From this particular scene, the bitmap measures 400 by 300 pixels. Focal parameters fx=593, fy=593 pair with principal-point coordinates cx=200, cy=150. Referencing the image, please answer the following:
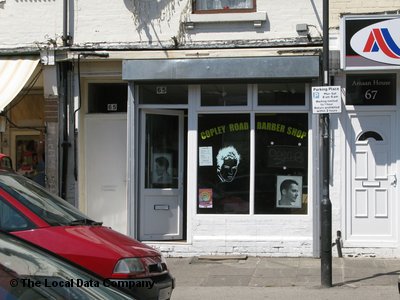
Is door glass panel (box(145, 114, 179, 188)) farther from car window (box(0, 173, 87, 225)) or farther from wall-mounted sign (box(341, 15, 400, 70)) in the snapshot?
car window (box(0, 173, 87, 225))

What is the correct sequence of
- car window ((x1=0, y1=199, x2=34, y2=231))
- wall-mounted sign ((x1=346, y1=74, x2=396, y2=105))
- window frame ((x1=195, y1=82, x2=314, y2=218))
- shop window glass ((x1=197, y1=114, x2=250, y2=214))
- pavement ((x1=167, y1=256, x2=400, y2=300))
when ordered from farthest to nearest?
shop window glass ((x1=197, y1=114, x2=250, y2=214)) → window frame ((x1=195, y1=82, x2=314, y2=218)) → wall-mounted sign ((x1=346, y1=74, x2=396, y2=105)) → pavement ((x1=167, y1=256, x2=400, y2=300)) → car window ((x1=0, y1=199, x2=34, y2=231))

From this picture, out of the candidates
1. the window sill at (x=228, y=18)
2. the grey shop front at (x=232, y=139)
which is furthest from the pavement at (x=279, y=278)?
the window sill at (x=228, y=18)

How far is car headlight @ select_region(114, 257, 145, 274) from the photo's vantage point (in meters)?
5.26

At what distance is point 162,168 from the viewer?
427 inches

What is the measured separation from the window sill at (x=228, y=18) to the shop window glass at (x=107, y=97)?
1.83 meters

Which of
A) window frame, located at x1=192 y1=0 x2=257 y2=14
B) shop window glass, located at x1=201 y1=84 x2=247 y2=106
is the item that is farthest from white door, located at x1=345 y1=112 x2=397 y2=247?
window frame, located at x1=192 y1=0 x2=257 y2=14

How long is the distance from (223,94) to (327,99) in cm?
281

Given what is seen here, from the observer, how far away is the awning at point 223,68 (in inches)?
387

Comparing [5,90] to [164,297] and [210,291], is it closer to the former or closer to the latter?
[210,291]

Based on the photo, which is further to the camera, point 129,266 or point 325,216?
point 325,216

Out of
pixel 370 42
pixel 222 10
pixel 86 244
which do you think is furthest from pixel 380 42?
pixel 86 244

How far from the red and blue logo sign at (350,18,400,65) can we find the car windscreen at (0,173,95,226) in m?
5.68

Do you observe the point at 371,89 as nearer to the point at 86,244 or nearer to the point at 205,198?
the point at 205,198

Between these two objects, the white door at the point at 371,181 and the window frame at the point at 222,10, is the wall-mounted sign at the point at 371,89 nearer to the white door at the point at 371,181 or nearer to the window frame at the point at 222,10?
the white door at the point at 371,181
